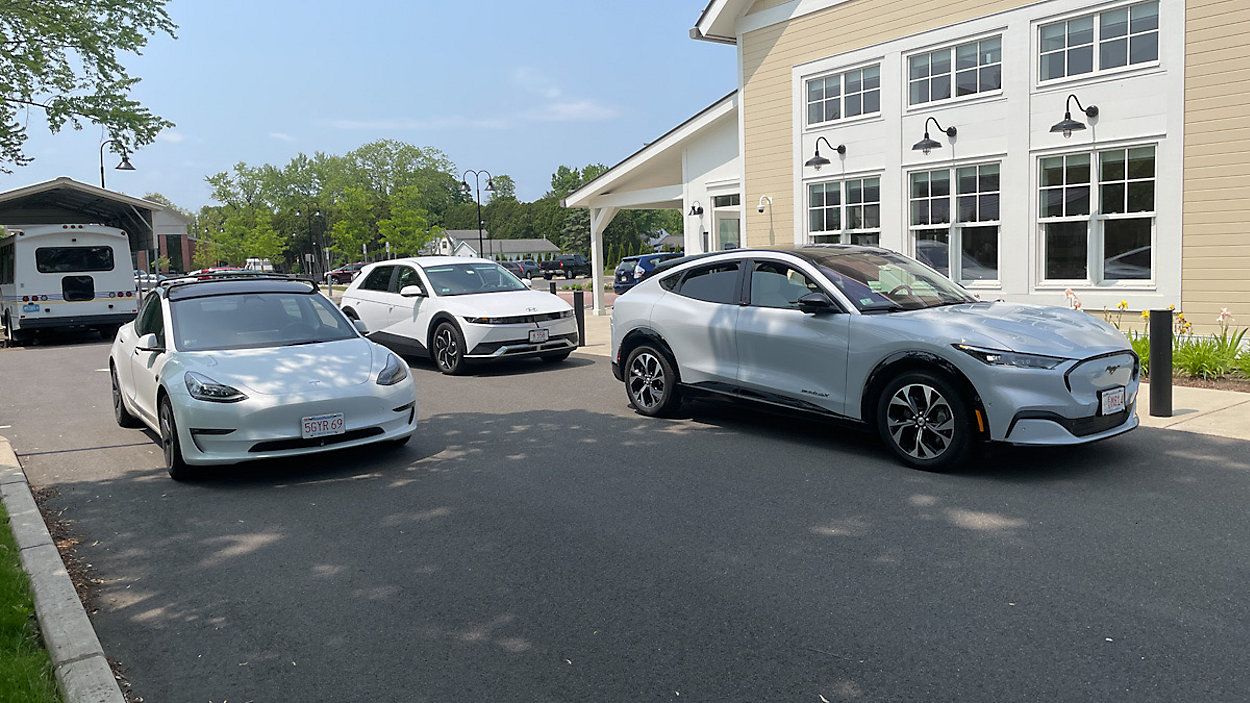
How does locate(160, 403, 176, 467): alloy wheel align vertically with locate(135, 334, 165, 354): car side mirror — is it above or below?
below

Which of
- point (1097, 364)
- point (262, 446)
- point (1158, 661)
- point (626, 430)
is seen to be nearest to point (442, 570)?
point (262, 446)

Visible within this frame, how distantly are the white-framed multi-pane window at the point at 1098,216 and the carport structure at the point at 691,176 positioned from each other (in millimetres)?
6765

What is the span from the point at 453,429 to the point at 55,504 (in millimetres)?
3358

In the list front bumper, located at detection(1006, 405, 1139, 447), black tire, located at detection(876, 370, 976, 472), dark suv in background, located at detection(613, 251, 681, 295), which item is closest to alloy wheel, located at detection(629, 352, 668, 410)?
black tire, located at detection(876, 370, 976, 472)

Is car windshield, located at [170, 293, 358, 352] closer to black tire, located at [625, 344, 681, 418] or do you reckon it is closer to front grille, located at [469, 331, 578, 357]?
black tire, located at [625, 344, 681, 418]

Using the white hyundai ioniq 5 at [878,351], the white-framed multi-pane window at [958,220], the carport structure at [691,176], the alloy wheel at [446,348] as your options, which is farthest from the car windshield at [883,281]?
the carport structure at [691,176]

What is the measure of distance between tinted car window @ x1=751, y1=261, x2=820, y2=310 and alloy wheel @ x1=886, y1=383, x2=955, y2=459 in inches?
51.1

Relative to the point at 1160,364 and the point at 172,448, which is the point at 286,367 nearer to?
the point at 172,448

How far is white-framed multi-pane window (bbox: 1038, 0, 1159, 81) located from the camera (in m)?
12.9

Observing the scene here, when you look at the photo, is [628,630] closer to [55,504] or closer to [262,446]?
[262,446]

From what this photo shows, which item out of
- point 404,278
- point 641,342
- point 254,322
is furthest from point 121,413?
point 404,278

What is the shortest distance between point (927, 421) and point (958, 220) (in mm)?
9403

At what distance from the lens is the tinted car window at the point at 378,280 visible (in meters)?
15.0

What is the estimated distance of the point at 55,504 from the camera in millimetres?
6852
